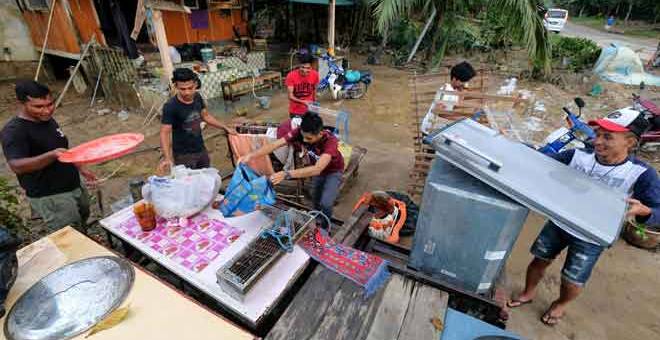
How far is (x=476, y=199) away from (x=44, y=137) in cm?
304

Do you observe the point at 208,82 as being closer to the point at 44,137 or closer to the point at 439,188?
the point at 44,137

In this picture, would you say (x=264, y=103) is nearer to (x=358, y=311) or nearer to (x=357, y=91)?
(x=357, y=91)

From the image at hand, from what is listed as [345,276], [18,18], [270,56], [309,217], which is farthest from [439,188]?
[18,18]

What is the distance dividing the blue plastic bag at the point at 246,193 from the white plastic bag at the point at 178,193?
0.24m

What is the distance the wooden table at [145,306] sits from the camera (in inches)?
58.6

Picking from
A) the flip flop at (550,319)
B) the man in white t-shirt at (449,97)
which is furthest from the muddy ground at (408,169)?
the man in white t-shirt at (449,97)

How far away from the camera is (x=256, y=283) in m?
1.72

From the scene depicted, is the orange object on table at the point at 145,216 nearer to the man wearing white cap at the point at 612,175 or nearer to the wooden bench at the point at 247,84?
the man wearing white cap at the point at 612,175

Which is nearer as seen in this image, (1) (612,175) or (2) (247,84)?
(1) (612,175)

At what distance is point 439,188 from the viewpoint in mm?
1703

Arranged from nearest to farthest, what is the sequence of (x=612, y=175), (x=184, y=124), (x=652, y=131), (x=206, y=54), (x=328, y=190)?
(x=612, y=175)
(x=328, y=190)
(x=184, y=124)
(x=652, y=131)
(x=206, y=54)

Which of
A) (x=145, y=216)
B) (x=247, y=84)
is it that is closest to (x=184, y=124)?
(x=145, y=216)

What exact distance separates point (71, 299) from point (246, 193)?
1.07 metres

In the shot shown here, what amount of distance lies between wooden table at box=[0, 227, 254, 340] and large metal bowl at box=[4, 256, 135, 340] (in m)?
0.06
